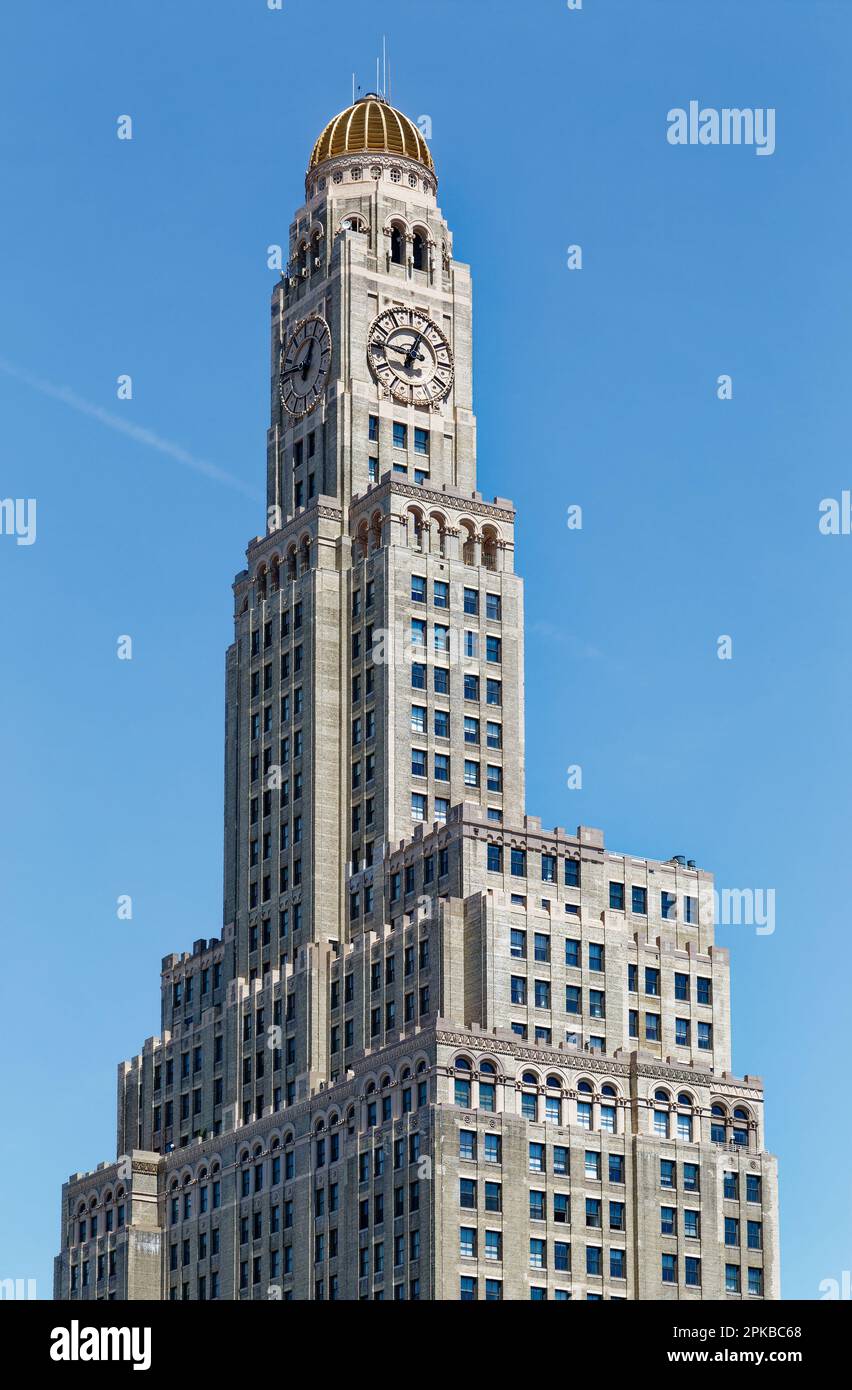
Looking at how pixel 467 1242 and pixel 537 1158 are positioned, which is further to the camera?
pixel 537 1158

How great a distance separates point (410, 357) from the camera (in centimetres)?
19725

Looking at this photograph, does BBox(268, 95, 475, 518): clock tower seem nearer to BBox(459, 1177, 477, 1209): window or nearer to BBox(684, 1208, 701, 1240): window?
BBox(459, 1177, 477, 1209): window

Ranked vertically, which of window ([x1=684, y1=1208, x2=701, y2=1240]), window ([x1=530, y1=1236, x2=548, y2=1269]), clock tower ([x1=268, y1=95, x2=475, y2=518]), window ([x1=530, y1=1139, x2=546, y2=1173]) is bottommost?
window ([x1=530, y1=1236, x2=548, y2=1269])

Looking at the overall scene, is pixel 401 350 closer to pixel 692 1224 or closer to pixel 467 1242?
pixel 692 1224

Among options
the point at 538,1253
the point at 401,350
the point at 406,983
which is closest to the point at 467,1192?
the point at 538,1253

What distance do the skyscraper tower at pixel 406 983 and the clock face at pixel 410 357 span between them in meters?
0.21

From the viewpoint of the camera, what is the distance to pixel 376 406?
19562cm

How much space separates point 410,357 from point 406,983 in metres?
47.4

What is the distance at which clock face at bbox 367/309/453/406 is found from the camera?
196625 millimetres

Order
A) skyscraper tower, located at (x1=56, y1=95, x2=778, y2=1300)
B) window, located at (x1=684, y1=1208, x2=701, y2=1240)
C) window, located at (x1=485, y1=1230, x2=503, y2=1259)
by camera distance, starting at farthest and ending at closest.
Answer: window, located at (x1=684, y1=1208, x2=701, y2=1240), skyscraper tower, located at (x1=56, y1=95, x2=778, y2=1300), window, located at (x1=485, y1=1230, x2=503, y2=1259)

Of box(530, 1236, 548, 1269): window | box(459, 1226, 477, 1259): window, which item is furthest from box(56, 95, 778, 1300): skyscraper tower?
box(530, 1236, 548, 1269): window

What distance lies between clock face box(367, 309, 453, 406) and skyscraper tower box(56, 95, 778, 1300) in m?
0.21

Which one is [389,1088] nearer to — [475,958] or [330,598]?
[475,958]

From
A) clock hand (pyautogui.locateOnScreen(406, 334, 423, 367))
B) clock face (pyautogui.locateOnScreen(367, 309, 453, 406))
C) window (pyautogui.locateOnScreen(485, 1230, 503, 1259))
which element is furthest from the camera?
clock hand (pyautogui.locateOnScreen(406, 334, 423, 367))
